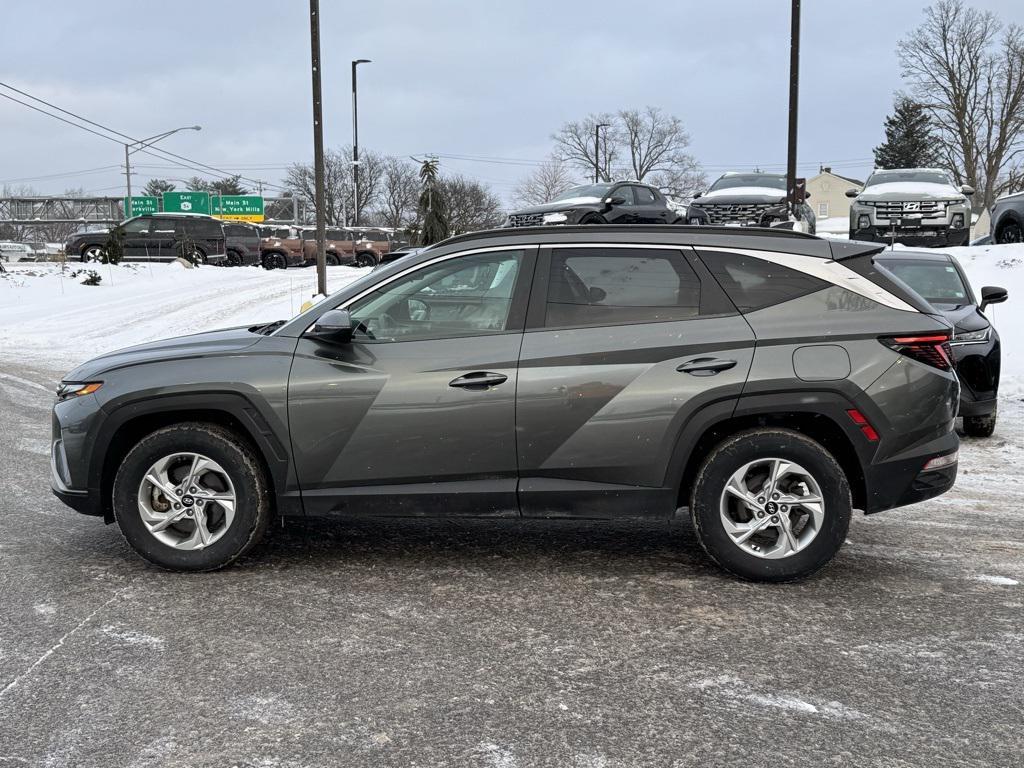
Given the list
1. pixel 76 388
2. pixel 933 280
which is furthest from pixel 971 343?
pixel 76 388

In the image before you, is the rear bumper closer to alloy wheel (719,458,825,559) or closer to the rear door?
alloy wheel (719,458,825,559)

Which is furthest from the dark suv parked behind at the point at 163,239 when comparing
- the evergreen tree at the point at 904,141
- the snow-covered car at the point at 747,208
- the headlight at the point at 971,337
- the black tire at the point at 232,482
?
the evergreen tree at the point at 904,141

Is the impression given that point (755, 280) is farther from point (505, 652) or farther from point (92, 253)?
point (92, 253)

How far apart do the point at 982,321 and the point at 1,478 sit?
8456 millimetres

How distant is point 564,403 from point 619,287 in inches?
26.8

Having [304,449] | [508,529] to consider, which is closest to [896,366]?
[508,529]

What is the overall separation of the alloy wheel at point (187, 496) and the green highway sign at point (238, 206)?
246 feet

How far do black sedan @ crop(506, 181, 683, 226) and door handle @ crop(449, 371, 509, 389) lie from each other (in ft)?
49.8

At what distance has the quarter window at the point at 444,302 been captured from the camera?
5086mm

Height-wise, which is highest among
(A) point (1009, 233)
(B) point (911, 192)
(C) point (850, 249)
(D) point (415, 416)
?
(B) point (911, 192)

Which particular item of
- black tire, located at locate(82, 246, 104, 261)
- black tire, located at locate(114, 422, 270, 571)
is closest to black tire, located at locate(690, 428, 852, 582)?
black tire, located at locate(114, 422, 270, 571)

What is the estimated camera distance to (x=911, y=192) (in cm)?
2148

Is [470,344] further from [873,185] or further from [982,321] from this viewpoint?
[873,185]

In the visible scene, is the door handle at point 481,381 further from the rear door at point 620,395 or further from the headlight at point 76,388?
the headlight at point 76,388
